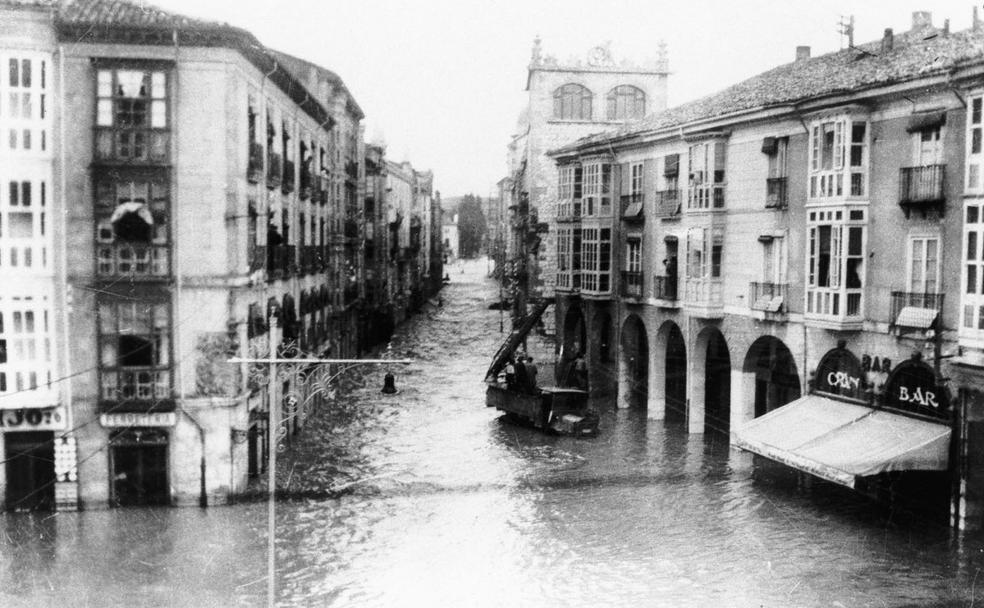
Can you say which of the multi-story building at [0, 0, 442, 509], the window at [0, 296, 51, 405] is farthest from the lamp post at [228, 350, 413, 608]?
the window at [0, 296, 51, 405]

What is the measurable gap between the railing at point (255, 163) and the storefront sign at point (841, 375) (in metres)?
16.9

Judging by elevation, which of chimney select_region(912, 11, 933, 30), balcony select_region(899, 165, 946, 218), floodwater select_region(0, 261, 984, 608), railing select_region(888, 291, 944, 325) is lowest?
floodwater select_region(0, 261, 984, 608)

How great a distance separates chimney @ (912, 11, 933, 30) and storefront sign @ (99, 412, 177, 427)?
25.8 meters

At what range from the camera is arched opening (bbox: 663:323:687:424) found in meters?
39.4

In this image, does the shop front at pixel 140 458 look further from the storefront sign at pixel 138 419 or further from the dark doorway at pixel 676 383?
the dark doorway at pixel 676 383

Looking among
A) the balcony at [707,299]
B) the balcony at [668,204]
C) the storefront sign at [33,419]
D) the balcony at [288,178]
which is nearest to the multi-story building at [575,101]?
the balcony at [668,204]

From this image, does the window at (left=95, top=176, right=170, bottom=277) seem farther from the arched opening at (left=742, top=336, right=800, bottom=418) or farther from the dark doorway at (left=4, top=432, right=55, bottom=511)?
the arched opening at (left=742, top=336, right=800, bottom=418)

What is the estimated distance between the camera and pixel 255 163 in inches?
1021

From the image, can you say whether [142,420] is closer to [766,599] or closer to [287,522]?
[287,522]

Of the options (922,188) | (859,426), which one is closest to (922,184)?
(922,188)

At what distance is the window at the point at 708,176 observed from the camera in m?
32.8

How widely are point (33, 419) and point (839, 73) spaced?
24.2 metres

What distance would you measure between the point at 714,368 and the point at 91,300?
940 inches

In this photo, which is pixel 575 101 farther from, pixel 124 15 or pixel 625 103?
pixel 124 15
